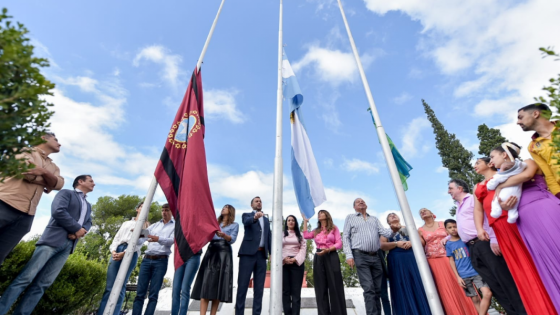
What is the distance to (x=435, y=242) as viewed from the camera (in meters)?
4.60

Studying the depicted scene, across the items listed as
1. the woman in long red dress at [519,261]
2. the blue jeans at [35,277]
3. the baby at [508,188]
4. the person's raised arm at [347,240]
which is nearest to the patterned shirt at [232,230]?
the person's raised arm at [347,240]

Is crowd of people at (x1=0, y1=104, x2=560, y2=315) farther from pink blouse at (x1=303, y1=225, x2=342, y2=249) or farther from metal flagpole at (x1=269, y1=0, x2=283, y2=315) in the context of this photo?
metal flagpole at (x1=269, y1=0, x2=283, y2=315)

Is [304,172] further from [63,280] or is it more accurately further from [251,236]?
[63,280]

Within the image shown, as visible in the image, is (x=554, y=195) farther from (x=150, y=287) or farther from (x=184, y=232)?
(x=150, y=287)

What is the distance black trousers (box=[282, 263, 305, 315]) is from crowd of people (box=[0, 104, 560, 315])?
0.05ft

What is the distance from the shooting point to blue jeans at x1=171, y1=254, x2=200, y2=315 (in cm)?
400

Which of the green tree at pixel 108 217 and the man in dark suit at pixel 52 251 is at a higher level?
the green tree at pixel 108 217

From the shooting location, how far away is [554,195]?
2408mm

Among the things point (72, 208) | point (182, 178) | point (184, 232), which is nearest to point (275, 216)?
point (184, 232)

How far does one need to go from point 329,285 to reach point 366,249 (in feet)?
2.64

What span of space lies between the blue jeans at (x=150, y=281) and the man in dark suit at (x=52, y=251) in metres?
1.13

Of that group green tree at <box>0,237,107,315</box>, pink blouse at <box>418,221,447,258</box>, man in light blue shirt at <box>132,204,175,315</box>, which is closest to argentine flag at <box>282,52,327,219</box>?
pink blouse at <box>418,221,447,258</box>

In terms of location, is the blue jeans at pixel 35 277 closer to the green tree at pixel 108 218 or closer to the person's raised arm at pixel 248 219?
the person's raised arm at pixel 248 219

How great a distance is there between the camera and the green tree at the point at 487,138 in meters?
20.2
